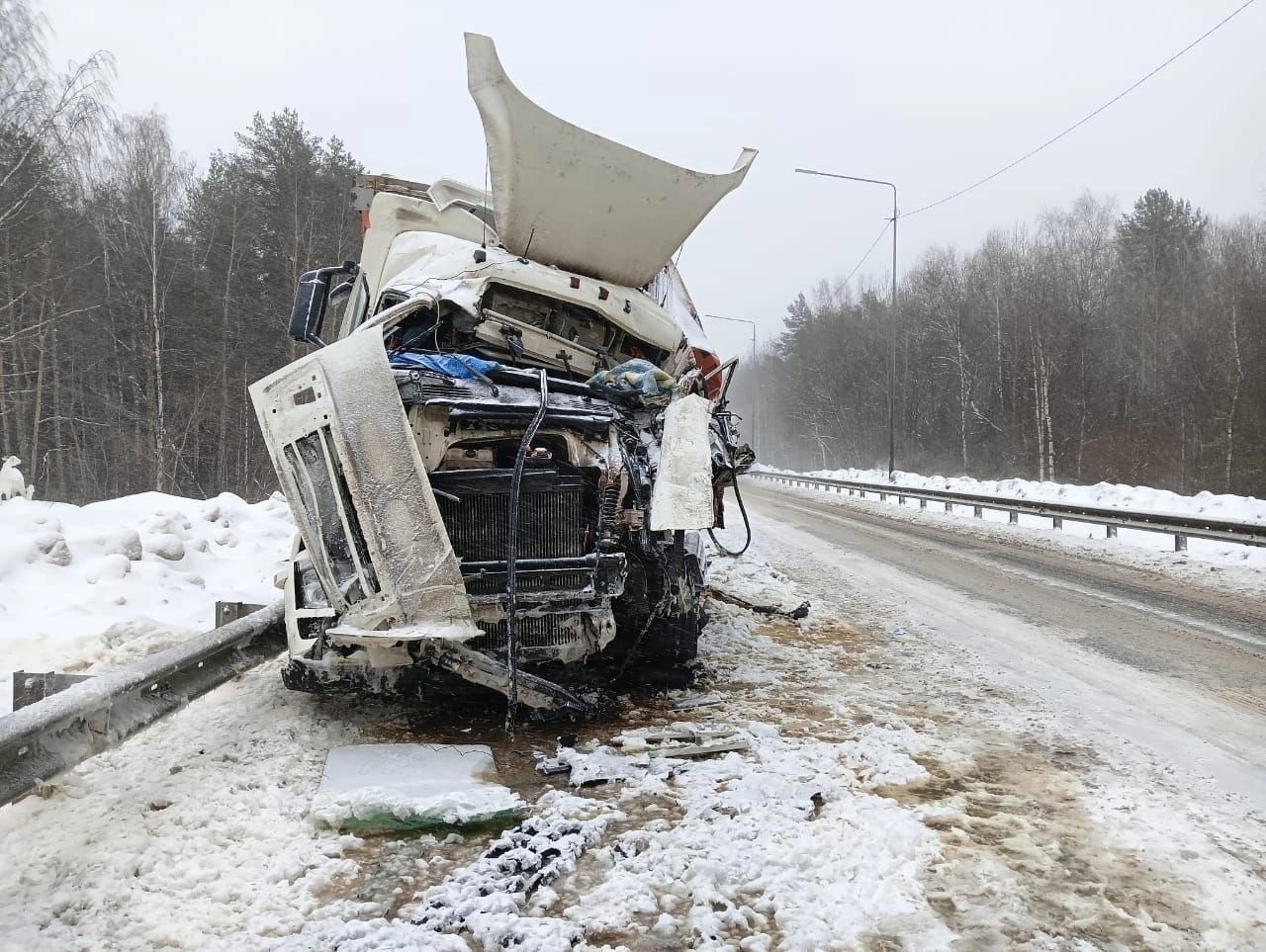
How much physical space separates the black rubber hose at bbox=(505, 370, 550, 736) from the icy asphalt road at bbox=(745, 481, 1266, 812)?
2.99 m

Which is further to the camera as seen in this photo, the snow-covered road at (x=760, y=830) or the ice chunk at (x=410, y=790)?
the ice chunk at (x=410, y=790)

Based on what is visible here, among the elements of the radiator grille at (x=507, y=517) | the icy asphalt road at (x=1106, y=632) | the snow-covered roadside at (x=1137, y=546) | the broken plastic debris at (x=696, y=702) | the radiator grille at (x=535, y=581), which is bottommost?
the broken plastic debris at (x=696, y=702)

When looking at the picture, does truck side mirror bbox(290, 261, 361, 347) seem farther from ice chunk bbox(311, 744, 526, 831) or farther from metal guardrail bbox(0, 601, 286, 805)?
ice chunk bbox(311, 744, 526, 831)

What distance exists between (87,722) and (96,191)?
85.8 ft

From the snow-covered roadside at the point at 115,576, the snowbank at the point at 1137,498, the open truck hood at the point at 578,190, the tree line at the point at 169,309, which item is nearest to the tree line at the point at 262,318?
the tree line at the point at 169,309

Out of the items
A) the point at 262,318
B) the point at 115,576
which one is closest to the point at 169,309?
the point at 262,318

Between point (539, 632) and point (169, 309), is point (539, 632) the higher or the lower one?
the lower one

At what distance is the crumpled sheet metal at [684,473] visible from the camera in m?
3.76

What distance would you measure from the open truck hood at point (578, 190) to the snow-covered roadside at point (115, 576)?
3.67m

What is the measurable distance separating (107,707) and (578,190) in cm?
381

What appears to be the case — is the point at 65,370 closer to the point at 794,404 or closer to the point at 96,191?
the point at 96,191

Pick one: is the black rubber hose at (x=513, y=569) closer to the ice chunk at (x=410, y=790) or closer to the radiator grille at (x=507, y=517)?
the radiator grille at (x=507, y=517)

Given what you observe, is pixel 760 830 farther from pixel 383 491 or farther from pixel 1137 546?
pixel 1137 546

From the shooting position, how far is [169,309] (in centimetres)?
2320
